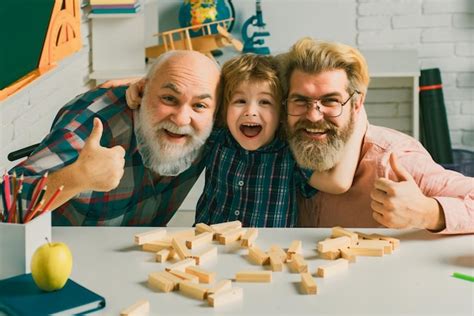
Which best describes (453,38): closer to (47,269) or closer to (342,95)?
(342,95)

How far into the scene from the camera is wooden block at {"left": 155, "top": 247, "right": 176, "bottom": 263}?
2.16m

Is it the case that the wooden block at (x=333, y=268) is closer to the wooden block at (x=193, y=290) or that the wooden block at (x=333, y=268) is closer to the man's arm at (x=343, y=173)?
the wooden block at (x=193, y=290)

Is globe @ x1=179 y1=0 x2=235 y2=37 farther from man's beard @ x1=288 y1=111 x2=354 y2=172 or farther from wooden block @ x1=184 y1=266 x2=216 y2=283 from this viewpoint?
wooden block @ x1=184 y1=266 x2=216 y2=283

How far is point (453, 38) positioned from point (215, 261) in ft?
12.9

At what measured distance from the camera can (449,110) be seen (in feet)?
18.8

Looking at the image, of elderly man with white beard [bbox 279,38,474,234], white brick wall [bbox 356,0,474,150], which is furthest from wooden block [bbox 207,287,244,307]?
white brick wall [bbox 356,0,474,150]

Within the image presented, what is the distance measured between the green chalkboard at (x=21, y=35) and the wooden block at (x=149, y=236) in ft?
3.25

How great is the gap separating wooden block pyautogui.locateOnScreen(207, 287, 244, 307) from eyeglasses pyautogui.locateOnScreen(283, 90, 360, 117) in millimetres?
998

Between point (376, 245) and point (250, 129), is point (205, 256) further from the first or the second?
point (250, 129)

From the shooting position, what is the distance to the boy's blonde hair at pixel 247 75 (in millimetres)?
2828

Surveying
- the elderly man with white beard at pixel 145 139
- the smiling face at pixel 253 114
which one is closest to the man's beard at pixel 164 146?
the elderly man with white beard at pixel 145 139

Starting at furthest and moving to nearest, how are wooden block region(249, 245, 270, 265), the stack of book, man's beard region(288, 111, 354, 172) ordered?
the stack of book → man's beard region(288, 111, 354, 172) → wooden block region(249, 245, 270, 265)

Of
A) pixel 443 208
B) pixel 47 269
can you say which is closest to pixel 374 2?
pixel 443 208

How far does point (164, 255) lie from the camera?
7.12 ft
